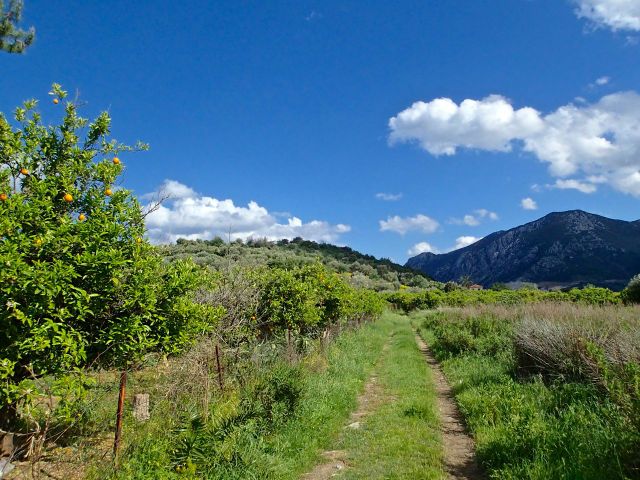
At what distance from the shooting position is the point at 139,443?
5.12m

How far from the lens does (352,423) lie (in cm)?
864

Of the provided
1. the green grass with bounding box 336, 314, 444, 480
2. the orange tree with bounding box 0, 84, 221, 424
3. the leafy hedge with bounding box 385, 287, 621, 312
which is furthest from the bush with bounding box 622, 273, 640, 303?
the orange tree with bounding box 0, 84, 221, 424

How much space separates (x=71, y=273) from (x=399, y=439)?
6.12 m

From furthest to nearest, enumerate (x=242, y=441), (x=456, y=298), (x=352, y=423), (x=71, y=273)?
(x=456, y=298) → (x=352, y=423) → (x=242, y=441) → (x=71, y=273)

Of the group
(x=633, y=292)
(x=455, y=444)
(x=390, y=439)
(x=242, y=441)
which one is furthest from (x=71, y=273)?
(x=633, y=292)

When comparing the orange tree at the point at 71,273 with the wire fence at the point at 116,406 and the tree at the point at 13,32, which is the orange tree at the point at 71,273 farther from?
the tree at the point at 13,32

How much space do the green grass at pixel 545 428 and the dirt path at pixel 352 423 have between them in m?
2.09

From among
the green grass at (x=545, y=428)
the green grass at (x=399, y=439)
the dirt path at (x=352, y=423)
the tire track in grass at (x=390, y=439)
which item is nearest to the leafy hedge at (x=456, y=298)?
the dirt path at (x=352, y=423)

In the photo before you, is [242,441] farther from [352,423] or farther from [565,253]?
[565,253]

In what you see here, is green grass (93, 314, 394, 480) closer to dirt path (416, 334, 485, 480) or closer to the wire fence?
the wire fence

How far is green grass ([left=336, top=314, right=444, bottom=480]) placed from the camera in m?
6.14

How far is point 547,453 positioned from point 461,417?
11.4ft

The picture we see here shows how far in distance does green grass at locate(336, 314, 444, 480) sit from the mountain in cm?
13684

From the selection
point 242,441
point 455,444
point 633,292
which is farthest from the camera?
point 633,292
